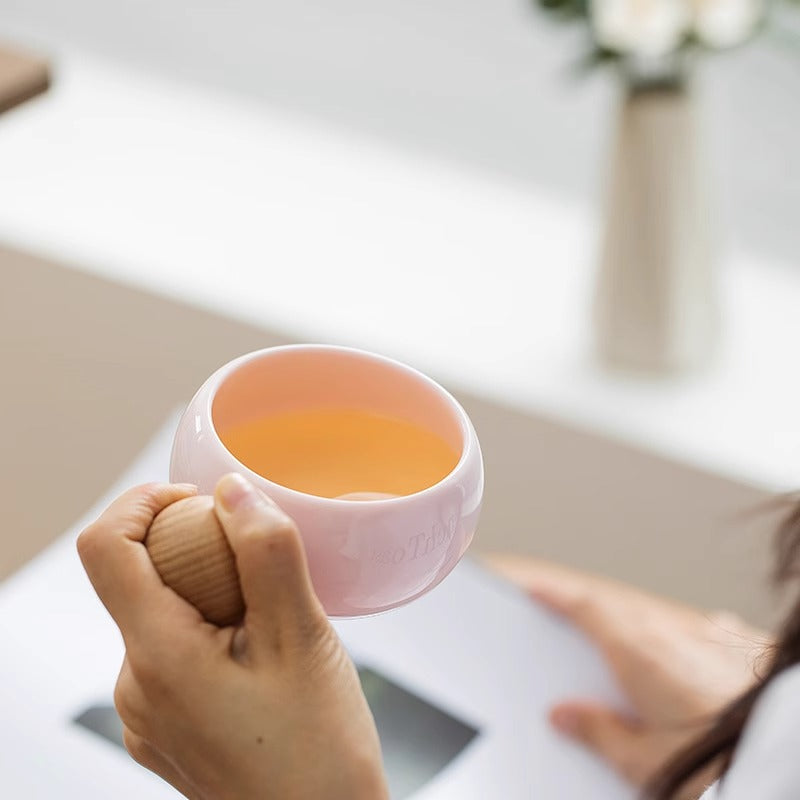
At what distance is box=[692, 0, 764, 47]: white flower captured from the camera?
3.75 ft

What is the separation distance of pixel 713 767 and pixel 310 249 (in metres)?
0.84

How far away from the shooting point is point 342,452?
0.47m

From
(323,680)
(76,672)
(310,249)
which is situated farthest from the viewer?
(310,249)

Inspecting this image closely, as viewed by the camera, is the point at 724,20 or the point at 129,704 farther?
the point at 724,20

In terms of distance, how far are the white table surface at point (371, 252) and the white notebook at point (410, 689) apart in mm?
272

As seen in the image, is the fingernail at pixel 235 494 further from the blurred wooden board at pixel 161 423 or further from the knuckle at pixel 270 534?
the blurred wooden board at pixel 161 423

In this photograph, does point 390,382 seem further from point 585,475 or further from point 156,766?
point 585,475

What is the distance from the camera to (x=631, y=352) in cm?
130

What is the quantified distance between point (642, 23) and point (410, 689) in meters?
0.66

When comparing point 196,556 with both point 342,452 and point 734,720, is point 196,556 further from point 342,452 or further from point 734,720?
point 734,720

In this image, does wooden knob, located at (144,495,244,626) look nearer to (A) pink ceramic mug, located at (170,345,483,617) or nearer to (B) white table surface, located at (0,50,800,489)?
(A) pink ceramic mug, located at (170,345,483,617)

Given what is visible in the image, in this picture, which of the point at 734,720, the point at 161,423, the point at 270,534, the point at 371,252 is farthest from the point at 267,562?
the point at 371,252

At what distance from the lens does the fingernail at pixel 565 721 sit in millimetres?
723

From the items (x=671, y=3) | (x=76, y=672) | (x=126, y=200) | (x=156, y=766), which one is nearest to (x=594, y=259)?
(x=671, y=3)
